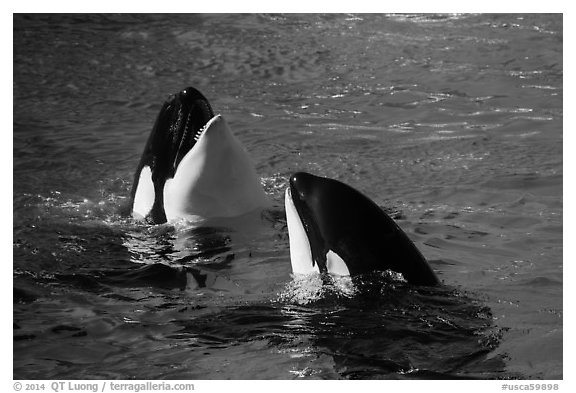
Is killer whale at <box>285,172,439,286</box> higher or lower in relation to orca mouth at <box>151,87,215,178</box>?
lower

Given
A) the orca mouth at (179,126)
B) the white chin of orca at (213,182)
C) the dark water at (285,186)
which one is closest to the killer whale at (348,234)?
the dark water at (285,186)

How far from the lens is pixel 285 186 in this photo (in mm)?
9891

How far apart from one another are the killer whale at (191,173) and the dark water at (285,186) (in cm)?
22

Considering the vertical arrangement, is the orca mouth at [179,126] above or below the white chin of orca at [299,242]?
above

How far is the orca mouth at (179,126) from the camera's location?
8.49m

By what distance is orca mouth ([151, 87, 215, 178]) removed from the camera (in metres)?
8.49

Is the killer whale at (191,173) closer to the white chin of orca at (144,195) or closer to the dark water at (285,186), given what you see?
the white chin of orca at (144,195)

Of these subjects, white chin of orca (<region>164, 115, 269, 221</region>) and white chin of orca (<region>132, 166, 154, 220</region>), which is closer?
white chin of orca (<region>164, 115, 269, 221</region>)

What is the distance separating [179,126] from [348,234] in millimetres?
2876

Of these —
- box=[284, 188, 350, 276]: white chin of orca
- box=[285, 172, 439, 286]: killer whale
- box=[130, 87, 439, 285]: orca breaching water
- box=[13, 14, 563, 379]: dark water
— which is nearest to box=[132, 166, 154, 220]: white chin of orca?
box=[130, 87, 439, 285]: orca breaching water

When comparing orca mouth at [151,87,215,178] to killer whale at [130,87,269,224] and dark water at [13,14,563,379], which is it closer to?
killer whale at [130,87,269,224]

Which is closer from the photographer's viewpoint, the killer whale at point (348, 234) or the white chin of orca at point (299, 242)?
the killer whale at point (348, 234)

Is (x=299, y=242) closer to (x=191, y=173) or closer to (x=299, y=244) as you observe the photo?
(x=299, y=244)

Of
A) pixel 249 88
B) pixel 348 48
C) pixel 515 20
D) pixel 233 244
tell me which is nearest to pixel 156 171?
pixel 233 244
